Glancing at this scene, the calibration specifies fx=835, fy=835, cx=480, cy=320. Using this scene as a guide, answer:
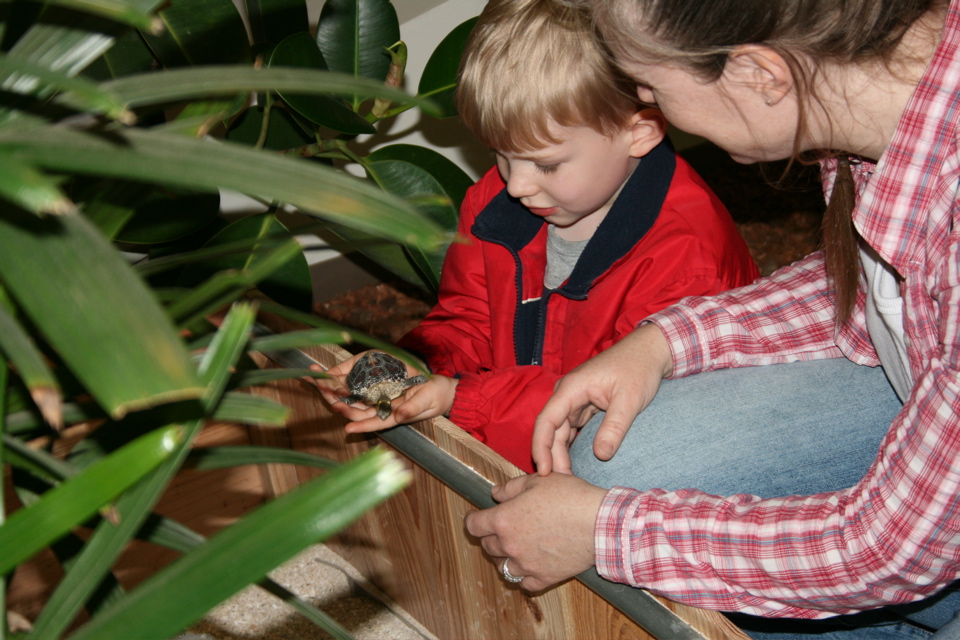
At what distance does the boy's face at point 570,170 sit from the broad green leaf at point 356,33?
36cm

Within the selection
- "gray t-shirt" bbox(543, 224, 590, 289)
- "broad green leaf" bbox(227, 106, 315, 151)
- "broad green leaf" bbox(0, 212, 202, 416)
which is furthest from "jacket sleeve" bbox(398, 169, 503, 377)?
"broad green leaf" bbox(0, 212, 202, 416)

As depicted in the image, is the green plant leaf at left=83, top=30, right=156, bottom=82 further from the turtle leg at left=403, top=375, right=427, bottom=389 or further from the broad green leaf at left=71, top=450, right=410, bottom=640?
the broad green leaf at left=71, top=450, right=410, bottom=640

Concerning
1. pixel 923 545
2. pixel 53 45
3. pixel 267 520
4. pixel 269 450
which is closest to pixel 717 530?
pixel 923 545

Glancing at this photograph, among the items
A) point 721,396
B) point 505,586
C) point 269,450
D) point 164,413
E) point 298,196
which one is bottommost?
point 505,586

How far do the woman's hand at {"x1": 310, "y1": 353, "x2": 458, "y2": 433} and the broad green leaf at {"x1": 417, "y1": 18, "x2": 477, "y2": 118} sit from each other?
0.48 metres

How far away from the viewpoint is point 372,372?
1.12 meters

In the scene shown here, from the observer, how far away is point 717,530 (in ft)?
2.52

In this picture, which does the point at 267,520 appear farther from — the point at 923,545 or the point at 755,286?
the point at 755,286

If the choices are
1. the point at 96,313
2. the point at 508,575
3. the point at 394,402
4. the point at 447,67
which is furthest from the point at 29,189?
the point at 447,67

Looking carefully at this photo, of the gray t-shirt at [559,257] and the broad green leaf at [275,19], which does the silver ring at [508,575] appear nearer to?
the gray t-shirt at [559,257]

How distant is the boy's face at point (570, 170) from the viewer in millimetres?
1084

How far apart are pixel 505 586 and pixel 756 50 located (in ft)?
2.14

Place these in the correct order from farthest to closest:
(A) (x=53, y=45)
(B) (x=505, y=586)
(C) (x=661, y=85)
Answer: (B) (x=505, y=586), (C) (x=661, y=85), (A) (x=53, y=45)

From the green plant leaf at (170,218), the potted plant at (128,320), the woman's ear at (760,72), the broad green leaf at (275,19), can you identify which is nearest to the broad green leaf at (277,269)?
the green plant leaf at (170,218)
